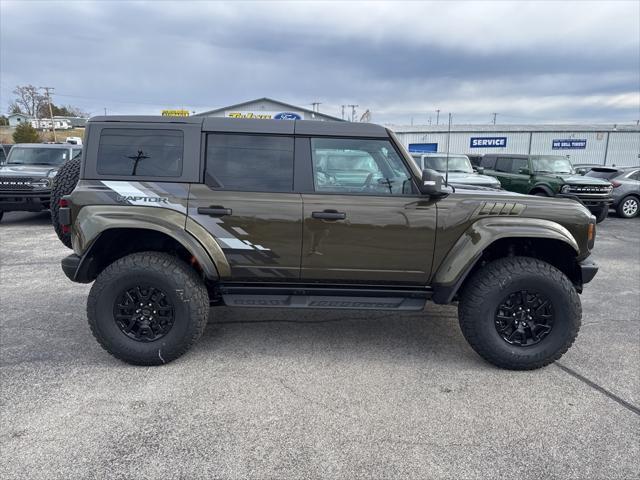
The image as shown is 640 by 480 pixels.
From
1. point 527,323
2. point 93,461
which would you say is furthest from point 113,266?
point 527,323

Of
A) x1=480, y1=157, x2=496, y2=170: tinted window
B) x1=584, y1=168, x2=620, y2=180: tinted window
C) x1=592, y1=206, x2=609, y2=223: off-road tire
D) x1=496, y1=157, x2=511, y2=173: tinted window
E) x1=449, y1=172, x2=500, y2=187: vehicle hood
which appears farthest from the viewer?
x1=480, y1=157, x2=496, y2=170: tinted window

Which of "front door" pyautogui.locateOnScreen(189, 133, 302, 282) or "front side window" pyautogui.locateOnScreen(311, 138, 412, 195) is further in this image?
"front side window" pyautogui.locateOnScreen(311, 138, 412, 195)

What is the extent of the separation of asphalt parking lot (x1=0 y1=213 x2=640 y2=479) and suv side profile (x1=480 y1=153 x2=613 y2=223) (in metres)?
7.72

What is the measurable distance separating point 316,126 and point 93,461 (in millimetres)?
Result: 2685

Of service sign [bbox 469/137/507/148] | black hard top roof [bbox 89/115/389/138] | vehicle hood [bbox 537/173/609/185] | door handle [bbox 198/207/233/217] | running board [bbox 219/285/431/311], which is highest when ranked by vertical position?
service sign [bbox 469/137/507/148]

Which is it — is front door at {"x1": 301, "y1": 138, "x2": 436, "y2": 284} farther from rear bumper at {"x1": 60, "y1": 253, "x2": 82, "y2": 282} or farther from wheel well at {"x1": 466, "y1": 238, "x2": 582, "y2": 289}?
rear bumper at {"x1": 60, "y1": 253, "x2": 82, "y2": 282}

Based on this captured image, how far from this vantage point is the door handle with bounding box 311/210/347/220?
328 cm

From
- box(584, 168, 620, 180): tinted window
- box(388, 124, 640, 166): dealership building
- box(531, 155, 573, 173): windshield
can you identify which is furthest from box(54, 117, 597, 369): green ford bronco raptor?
box(388, 124, 640, 166): dealership building

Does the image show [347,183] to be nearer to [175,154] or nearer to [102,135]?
[175,154]

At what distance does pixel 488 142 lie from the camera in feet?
103

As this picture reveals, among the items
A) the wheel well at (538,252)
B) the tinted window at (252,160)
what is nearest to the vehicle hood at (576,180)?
the wheel well at (538,252)

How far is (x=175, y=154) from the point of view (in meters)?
3.36

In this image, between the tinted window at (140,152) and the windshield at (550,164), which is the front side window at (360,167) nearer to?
the tinted window at (140,152)

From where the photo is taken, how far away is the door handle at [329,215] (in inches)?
129
